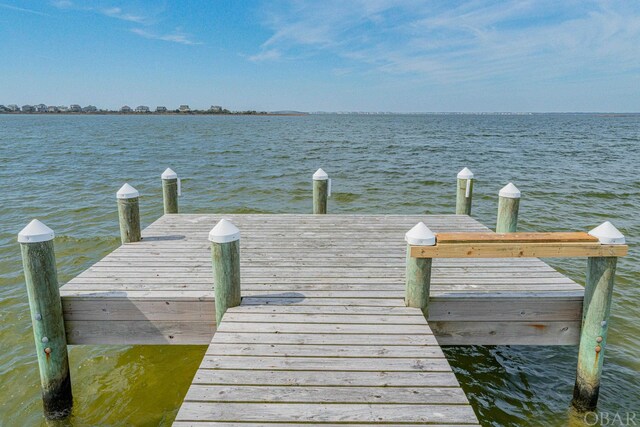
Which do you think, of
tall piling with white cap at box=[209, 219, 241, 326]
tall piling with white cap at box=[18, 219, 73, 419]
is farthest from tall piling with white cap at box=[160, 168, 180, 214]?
tall piling with white cap at box=[209, 219, 241, 326]

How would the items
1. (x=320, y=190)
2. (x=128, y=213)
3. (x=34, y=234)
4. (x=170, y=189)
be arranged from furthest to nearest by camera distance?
(x=320, y=190), (x=170, y=189), (x=128, y=213), (x=34, y=234)

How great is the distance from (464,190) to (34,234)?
7.11 meters

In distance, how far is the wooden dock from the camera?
3111mm

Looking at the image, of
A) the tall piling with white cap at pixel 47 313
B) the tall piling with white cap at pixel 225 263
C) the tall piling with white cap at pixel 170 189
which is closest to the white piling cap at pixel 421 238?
the tall piling with white cap at pixel 225 263

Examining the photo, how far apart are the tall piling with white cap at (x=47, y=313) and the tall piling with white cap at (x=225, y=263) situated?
154 centimetres

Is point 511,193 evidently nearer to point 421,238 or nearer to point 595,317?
point 595,317

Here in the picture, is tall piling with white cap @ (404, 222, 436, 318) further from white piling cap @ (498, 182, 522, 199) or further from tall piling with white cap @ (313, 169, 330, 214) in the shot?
tall piling with white cap @ (313, 169, 330, 214)

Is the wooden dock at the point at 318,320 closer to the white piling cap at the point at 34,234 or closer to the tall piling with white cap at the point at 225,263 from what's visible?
the tall piling with white cap at the point at 225,263

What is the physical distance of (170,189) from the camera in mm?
8484

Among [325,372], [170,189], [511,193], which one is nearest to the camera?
[325,372]

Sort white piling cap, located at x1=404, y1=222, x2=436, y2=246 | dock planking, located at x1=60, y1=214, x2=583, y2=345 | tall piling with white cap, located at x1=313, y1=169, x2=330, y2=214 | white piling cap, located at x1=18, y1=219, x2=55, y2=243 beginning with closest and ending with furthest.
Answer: white piling cap, located at x1=18, y1=219, x2=55, y2=243
white piling cap, located at x1=404, y1=222, x2=436, y2=246
dock planking, located at x1=60, y1=214, x2=583, y2=345
tall piling with white cap, located at x1=313, y1=169, x2=330, y2=214

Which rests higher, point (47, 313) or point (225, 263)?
point (225, 263)

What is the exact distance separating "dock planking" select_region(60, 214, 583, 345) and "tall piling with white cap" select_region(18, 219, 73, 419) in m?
0.21

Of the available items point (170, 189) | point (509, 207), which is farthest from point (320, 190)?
point (509, 207)
